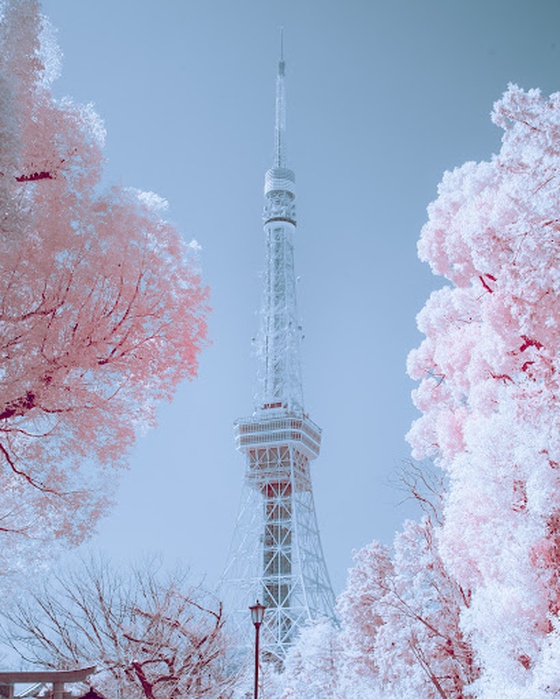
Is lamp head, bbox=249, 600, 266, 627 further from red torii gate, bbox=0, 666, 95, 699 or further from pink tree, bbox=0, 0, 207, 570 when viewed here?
pink tree, bbox=0, 0, 207, 570

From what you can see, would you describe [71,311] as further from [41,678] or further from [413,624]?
[413,624]

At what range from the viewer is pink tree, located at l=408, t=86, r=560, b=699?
15.8 feet

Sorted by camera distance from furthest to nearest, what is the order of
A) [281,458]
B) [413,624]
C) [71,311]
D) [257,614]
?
[281,458] < [413,624] < [257,614] < [71,311]

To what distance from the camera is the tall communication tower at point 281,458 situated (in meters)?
41.8

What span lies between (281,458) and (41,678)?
41.3 meters

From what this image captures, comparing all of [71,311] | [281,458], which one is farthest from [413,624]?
[281,458]

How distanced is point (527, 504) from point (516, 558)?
0.37m

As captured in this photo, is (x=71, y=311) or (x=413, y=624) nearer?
(x=71, y=311)

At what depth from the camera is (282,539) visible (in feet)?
149

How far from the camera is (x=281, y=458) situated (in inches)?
1829

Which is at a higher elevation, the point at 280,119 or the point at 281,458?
the point at 280,119

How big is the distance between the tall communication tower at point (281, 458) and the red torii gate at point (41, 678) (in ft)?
103

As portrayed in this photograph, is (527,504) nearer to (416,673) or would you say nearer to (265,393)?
(416,673)

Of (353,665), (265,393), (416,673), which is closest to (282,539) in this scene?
(265,393)
